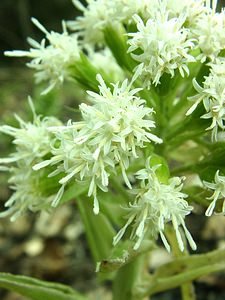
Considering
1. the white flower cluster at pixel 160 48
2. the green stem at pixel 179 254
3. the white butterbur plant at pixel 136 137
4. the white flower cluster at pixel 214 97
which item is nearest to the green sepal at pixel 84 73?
the white butterbur plant at pixel 136 137

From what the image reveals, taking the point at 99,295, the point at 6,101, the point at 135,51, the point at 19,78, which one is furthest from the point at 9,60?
the point at 135,51

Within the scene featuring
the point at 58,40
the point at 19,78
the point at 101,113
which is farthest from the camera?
the point at 19,78

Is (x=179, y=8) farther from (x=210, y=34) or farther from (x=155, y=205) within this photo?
(x=155, y=205)

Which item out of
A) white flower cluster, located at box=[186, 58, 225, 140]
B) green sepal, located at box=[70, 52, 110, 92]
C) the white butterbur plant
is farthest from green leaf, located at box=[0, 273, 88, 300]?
white flower cluster, located at box=[186, 58, 225, 140]

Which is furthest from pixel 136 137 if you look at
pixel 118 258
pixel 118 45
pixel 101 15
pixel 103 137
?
pixel 101 15

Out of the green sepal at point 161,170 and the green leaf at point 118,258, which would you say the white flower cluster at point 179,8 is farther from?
the green leaf at point 118,258

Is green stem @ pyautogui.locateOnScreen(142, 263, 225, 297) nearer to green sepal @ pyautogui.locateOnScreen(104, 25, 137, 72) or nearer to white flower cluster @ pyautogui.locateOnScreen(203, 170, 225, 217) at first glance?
white flower cluster @ pyautogui.locateOnScreen(203, 170, 225, 217)

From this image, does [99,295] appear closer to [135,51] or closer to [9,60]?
[135,51]

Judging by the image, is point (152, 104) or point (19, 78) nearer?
point (152, 104)
